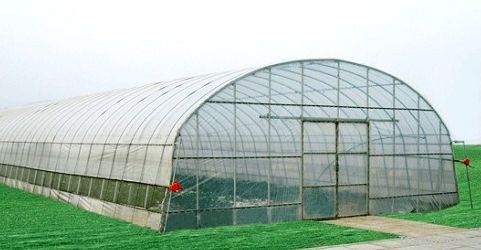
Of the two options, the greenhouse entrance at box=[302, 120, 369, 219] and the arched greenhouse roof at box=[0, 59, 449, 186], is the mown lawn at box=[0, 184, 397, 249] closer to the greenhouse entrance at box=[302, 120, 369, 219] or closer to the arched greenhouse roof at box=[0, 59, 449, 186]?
the greenhouse entrance at box=[302, 120, 369, 219]

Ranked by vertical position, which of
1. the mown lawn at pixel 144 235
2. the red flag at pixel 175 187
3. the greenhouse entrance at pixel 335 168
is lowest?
the mown lawn at pixel 144 235

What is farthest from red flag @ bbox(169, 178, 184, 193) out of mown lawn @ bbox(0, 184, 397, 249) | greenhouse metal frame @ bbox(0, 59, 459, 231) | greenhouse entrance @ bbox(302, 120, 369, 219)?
greenhouse entrance @ bbox(302, 120, 369, 219)

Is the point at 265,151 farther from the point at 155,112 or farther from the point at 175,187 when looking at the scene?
the point at 155,112

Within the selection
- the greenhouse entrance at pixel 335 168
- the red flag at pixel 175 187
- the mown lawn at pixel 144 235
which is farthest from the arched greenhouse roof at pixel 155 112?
the mown lawn at pixel 144 235

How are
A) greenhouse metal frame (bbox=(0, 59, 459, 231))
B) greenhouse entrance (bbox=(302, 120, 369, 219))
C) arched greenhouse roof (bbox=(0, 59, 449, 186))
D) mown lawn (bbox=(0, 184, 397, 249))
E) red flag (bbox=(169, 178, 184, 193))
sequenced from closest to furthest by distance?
mown lawn (bbox=(0, 184, 397, 249)), red flag (bbox=(169, 178, 184, 193)), greenhouse metal frame (bbox=(0, 59, 459, 231)), arched greenhouse roof (bbox=(0, 59, 449, 186)), greenhouse entrance (bbox=(302, 120, 369, 219))

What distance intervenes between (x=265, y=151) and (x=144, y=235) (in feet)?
15.2

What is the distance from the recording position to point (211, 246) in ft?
42.8

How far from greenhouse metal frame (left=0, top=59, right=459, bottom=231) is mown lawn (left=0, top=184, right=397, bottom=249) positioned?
29.5 inches

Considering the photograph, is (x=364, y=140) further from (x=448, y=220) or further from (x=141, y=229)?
(x=141, y=229)

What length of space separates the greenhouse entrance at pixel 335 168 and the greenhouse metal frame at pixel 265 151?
0.03 m

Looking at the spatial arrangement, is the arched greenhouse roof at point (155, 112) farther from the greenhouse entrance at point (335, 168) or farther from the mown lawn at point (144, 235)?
the mown lawn at point (144, 235)

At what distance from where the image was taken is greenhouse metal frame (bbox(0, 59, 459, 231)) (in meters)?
15.6

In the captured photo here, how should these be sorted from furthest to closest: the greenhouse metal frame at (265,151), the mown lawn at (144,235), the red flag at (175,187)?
the greenhouse metal frame at (265,151) → the red flag at (175,187) → the mown lawn at (144,235)

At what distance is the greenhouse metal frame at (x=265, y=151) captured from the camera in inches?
615
